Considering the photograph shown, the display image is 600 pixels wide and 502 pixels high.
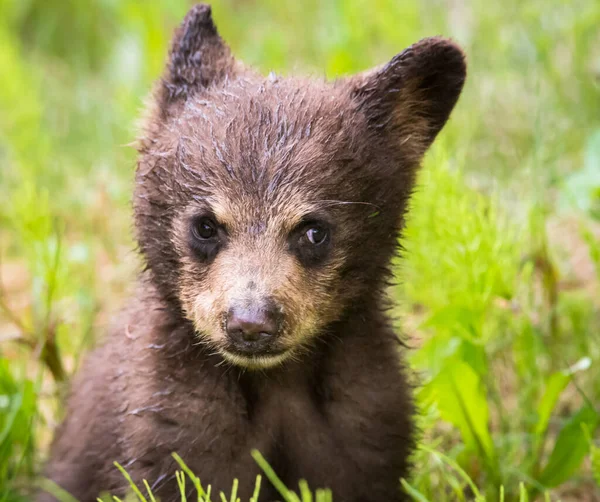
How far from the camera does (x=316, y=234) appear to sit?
2.82 meters

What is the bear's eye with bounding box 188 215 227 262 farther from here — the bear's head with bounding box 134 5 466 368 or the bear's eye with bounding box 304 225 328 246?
the bear's eye with bounding box 304 225 328 246

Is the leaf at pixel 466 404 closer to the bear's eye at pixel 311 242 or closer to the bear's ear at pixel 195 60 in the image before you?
the bear's eye at pixel 311 242

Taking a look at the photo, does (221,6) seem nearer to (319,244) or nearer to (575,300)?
(575,300)

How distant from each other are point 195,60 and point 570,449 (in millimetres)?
2050

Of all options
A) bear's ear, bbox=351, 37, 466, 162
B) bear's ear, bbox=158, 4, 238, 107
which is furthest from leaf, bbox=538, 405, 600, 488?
bear's ear, bbox=158, 4, 238, 107

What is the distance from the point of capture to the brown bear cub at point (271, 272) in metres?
2.73

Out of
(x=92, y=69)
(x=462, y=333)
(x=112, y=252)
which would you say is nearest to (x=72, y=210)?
(x=112, y=252)

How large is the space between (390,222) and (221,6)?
664 cm

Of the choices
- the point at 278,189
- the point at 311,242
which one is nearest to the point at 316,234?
the point at 311,242

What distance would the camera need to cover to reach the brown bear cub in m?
2.73

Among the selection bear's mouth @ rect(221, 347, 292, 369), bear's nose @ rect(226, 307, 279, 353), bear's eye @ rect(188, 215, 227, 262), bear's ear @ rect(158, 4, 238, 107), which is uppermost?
bear's ear @ rect(158, 4, 238, 107)

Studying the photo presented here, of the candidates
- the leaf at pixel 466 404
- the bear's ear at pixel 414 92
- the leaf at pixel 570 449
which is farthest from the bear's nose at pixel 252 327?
the leaf at pixel 570 449

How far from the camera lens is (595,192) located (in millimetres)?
3814

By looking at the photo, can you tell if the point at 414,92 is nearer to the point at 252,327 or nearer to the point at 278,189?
the point at 278,189
